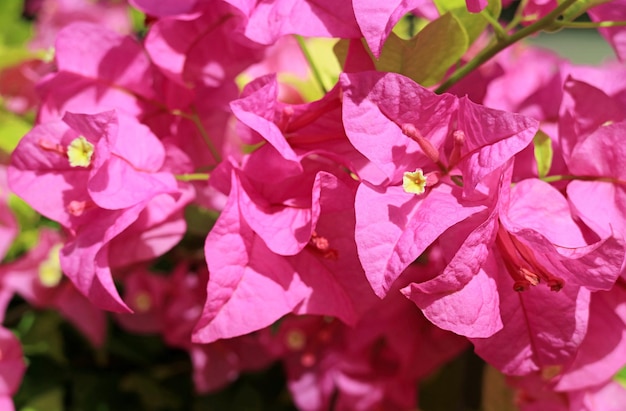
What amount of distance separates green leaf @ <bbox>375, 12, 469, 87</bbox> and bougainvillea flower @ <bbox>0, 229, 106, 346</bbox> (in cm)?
41

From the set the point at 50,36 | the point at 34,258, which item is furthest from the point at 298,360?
the point at 50,36

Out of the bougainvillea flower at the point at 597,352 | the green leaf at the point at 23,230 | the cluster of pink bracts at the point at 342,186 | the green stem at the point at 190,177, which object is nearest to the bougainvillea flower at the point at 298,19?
the cluster of pink bracts at the point at 342,186

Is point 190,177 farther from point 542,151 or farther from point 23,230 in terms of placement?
point 23,230

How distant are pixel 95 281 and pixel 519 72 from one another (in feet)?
1.60

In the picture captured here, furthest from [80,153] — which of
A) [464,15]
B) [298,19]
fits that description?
[464,15]

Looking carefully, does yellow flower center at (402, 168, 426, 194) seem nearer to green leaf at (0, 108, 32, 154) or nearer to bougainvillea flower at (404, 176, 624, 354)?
bougainvillea flower at (404, 176, 624, 354)

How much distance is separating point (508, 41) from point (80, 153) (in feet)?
0.92

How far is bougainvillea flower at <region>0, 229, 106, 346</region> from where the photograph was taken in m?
0.68

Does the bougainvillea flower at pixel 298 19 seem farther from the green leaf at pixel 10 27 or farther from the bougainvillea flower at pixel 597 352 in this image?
the green leaf at pixel 10 27

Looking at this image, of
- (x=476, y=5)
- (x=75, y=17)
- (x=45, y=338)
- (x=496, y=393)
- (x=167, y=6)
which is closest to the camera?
(x=476, y=5)

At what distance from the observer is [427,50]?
44 cm

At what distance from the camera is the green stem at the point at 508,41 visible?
423 mm

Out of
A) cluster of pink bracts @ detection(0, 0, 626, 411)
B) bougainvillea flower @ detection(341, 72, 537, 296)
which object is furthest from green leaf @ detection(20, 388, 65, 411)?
bougainvillea flower @ detection(341, 72, 537, 296)

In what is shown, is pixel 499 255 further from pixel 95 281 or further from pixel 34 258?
pixel 34 258
